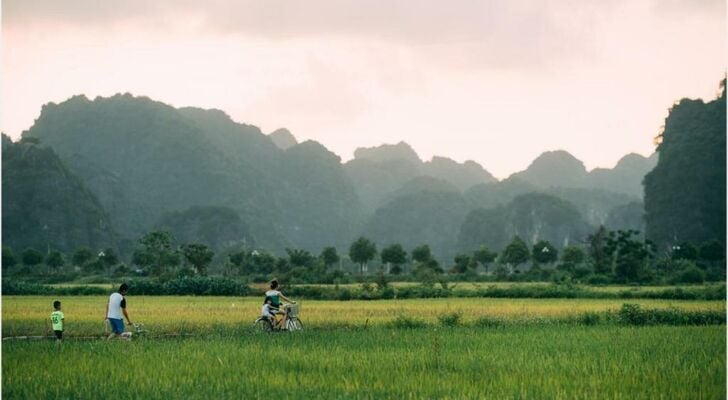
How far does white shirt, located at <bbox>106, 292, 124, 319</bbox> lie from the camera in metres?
12.6

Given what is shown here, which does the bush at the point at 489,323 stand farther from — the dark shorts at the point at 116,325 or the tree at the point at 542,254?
the tree at the point at 542,254

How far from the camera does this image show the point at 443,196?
195125 mm

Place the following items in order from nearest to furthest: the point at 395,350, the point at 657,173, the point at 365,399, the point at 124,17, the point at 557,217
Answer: the point at 365,399, the point at 395,350, the point at 124,17, the point at 657,173, the point at 557,217

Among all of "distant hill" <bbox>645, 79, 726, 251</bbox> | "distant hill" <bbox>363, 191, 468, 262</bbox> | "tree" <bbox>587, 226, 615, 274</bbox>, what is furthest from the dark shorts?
"distant hill" <bbox>363, 191, 468, 262</bbox>

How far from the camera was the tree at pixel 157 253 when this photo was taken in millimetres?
61250

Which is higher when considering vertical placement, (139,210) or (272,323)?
(139,210)

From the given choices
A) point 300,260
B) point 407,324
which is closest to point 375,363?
point 407,324

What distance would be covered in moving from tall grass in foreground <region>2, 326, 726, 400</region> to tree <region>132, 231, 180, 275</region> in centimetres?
4771

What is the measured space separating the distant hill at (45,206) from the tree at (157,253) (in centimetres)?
4618

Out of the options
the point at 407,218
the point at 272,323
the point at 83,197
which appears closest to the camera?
the point at 272,323

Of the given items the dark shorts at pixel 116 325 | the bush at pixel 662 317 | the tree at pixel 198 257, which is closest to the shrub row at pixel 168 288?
the tree at pixel 198 257

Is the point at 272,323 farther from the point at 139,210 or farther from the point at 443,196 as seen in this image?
the point at 443,196

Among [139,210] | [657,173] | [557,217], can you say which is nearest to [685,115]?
[657,173]

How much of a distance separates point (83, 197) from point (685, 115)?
96.0m
